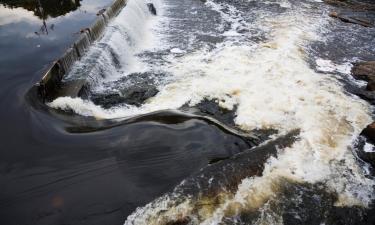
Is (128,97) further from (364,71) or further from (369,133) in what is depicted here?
(364,71)

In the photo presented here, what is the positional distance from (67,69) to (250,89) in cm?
413

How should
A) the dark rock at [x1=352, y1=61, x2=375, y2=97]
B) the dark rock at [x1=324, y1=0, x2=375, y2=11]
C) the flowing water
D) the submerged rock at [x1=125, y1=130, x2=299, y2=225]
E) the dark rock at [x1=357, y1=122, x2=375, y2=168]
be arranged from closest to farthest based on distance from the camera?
the submerged rock at [x1=125, y1=130, x2=299, y2=225], the flowing water, the dark rock at [x1=357, y1=122, x2=375, y2=168], the dark rock at [x1=352, y1=61, x2=375, y2=97], the dark rock at [x1=324, y1=0, x2=375, y2=11]

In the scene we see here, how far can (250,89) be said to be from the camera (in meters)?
7.72

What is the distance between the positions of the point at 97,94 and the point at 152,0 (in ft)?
29.1

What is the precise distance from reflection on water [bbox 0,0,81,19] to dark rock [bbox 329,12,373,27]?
994 centimetres

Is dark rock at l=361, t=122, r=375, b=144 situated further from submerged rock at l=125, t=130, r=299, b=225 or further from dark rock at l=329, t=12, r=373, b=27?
dark rock at l=329, t=12, r=373, b=27

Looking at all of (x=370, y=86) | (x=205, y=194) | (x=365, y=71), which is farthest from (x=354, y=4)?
(x=205, y=194)

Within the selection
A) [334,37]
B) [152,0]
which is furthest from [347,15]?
[152,0]

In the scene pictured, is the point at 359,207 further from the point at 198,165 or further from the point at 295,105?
the point at 295,105

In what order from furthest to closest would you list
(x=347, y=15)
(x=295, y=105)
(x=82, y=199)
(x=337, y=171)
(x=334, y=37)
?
(x=347, y=15) → (x=334, y=37) → (x=295, y=105) → (x=337, y=171) → (x=82, y=199)

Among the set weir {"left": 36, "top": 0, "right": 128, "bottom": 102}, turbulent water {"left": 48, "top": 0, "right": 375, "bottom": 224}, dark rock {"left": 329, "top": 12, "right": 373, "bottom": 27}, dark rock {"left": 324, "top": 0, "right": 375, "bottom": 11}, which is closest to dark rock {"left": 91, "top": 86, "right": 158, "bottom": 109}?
turbulent water {"left": 48, "top": 0, "right": 375, "bottom": 224}

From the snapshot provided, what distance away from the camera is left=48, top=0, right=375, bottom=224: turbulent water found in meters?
4.66

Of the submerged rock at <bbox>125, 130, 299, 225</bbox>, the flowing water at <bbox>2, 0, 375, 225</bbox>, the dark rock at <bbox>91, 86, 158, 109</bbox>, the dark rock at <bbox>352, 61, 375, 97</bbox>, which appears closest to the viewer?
the submerged rock at <bbox>125, 130, 299, 225</bbox>

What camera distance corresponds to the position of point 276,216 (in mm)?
4422
